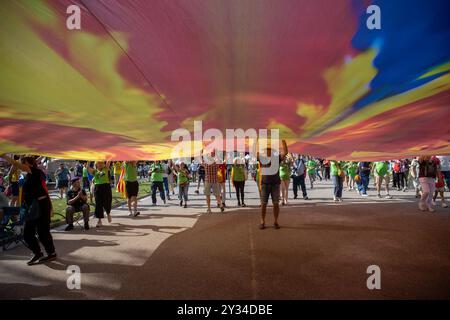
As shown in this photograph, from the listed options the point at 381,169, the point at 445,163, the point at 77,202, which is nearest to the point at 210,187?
the point at 77,202

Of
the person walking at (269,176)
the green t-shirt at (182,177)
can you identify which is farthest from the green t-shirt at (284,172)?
the person walking at (269,176)

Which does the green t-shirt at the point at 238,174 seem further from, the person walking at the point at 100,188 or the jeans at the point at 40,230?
the jeans at the point at 40,230

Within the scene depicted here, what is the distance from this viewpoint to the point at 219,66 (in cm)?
261

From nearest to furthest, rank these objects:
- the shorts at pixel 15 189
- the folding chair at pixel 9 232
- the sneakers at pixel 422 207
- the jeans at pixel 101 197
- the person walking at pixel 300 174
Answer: the folding chair at pixel 9 232 → the jeans at pixel 101 197 → the sneakers at pixel 422 207 → the shorts at pixel 15 189 → the person walking at pixel 300 174

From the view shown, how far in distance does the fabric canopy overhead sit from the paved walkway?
218 cm

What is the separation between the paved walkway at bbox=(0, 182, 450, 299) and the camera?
376cm

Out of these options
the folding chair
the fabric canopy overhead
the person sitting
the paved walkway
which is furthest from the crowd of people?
the fabric canopy overhead

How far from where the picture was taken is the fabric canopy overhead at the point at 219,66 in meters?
2.00

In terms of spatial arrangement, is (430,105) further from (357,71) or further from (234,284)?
(234,284)

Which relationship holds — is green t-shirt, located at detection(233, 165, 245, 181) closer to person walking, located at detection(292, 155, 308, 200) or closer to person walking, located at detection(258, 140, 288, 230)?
person walking, located at detection(292, 155, 308, 200)

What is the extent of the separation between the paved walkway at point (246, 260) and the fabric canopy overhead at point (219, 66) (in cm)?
218

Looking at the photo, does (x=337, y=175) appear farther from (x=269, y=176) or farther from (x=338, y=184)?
(x=269, y=176)

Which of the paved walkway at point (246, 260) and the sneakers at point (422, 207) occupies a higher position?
the sneakers at point (422, 207)

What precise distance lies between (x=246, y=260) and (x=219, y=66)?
3.46 meters
